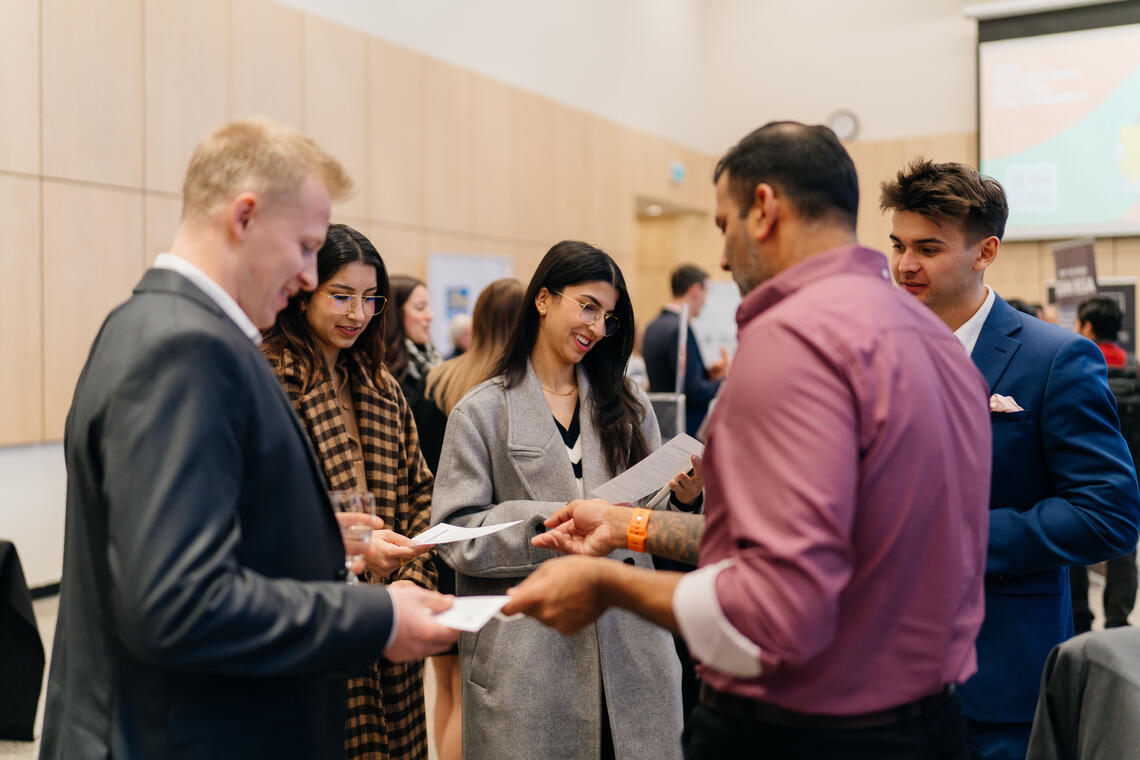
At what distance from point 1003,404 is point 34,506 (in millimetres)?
5217

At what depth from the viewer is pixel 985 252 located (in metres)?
1.95

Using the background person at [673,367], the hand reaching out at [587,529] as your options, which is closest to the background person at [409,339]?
the hand reaching out at [587,529]

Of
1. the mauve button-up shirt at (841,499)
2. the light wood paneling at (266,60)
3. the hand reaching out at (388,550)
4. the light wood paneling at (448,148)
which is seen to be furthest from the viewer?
the light wood paneling at (448,148)

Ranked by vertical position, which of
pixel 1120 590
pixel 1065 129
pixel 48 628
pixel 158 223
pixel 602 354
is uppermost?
pixel 1065 129

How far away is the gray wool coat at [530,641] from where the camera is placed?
6.77 feet

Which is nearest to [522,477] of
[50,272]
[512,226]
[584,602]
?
[584,602]

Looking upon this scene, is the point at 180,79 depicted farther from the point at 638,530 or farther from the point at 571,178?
the point at 638,530

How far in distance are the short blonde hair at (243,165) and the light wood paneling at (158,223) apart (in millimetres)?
4721

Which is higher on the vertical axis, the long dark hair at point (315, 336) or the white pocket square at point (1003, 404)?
the long dark hair at point (315, 336)

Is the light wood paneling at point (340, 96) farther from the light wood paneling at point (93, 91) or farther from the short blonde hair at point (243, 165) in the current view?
the short blonde hair at point (243, 165)

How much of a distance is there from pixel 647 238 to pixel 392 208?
5.88 m

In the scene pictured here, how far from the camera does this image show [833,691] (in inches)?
44.4

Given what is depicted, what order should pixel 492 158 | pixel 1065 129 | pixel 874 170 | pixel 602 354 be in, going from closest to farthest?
pixel 602 354
pixel 492 158
pixel 1065 129
pixel 874 170

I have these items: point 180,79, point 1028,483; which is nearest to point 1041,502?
point 1028,483
